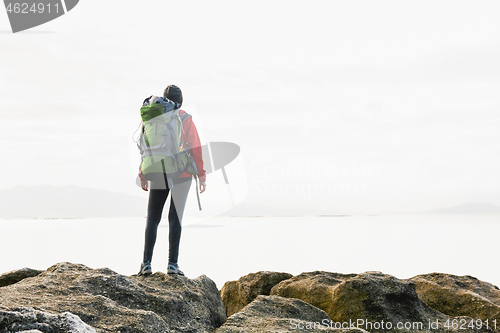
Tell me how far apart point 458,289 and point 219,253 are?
25.6 metres

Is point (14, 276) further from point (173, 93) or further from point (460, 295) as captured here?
point (460, 295)

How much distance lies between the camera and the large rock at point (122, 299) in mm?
3959

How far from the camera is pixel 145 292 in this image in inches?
191

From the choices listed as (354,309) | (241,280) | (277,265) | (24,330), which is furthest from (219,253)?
(24,330)

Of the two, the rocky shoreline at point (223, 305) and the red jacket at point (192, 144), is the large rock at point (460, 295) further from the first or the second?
the red jacket at point (192, 144)

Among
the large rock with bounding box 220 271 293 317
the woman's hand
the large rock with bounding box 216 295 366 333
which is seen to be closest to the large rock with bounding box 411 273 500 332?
the large rock with bounding box 220 271 293 317

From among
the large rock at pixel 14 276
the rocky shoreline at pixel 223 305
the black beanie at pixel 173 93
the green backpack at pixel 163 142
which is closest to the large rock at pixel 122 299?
the rocky shoreline at pixel 223 305

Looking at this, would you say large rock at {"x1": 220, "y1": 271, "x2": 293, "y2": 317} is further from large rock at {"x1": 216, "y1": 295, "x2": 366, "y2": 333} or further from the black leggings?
the black leggings

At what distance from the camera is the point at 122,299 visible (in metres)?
4.62

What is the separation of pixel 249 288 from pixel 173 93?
3.93m

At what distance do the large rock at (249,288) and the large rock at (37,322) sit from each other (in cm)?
442

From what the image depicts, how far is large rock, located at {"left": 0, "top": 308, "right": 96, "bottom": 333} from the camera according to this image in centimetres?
311

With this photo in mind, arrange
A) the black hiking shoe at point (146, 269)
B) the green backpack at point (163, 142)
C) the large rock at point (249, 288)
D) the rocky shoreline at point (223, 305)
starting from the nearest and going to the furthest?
1. the rocky shoreline at point (223, 305)
2. the green backpack at point (163, 142)
3. the black hiking shoe at point (146, 269)
4. the large rock at point (249, 288)

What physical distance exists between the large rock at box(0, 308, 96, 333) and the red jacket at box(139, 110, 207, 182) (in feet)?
8.78
